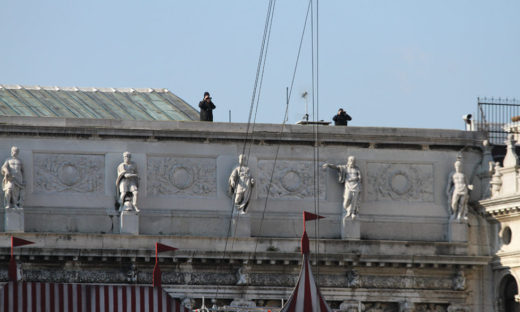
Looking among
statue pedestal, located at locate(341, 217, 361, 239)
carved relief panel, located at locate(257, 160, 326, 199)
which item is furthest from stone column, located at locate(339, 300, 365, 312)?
carved relief panel, located at locate(257, 160, 326, 199)

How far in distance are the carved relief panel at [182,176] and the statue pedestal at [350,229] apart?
395cm

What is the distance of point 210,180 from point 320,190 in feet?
11.1

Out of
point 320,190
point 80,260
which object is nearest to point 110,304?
point 80,260

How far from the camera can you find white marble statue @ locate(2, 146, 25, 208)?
2489 inches

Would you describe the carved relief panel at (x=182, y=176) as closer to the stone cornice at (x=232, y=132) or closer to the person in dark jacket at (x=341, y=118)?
the stone cornice at (x=232, y=132)

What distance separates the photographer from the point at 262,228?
6550 centimetres

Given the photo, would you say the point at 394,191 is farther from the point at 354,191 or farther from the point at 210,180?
the point at 210,180

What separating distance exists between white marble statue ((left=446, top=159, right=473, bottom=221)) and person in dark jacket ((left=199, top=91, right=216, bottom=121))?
7437 millimetres

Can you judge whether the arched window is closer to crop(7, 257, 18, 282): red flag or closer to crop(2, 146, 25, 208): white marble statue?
crop(2, 146, 25, 208): white marble statue

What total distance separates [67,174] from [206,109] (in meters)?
5.00

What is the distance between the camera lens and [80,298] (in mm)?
55375

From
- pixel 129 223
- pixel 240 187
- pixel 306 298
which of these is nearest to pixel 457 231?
pixel 240 187

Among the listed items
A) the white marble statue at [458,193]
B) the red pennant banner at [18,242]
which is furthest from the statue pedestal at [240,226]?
the red pennant banner at [18,242]

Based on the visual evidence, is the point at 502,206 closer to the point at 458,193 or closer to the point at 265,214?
the point at 458,193
